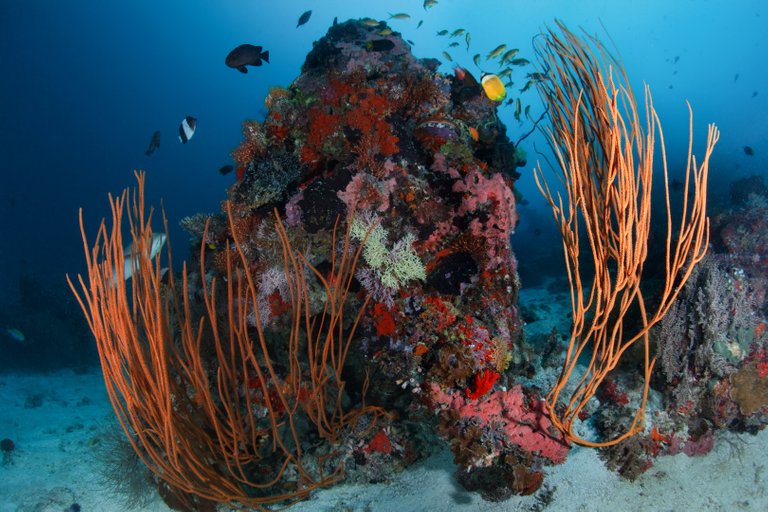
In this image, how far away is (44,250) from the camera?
4294 centimetres

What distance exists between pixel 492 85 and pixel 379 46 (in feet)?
5.62

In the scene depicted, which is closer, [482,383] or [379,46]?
[482,383]

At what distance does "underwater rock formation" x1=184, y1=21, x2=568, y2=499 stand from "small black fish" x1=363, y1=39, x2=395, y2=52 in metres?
0.19

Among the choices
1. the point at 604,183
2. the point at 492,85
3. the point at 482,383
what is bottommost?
the point at 482,383

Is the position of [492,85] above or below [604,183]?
above

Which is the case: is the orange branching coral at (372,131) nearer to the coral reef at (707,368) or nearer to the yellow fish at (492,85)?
the yellow fish at (492,85)

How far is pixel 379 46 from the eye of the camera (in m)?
5.46

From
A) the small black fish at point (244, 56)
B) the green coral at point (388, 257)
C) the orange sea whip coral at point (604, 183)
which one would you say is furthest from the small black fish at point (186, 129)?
the orange sea whip coral at point (604, 183)

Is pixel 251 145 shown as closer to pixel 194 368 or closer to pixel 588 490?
pixel 194 368

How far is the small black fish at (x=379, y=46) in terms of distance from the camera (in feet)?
17.9

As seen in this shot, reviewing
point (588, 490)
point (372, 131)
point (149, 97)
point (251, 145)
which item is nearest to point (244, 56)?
point (251, 145)

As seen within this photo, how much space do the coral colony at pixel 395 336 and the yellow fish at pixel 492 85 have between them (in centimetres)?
80

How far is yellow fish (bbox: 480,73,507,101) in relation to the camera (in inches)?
206

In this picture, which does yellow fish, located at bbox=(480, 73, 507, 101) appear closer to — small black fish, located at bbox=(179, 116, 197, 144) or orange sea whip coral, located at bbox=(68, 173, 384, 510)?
orange sea whip coral, located at bbox=(68, 173, 384, 510)
